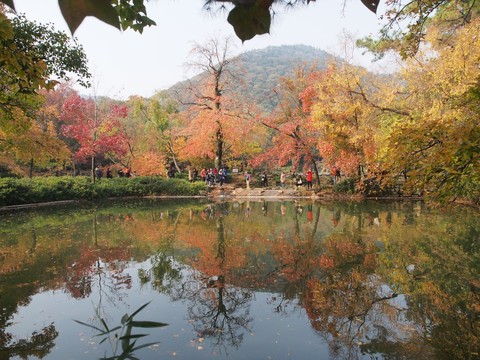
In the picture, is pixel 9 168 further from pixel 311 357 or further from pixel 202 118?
pixel 311 357

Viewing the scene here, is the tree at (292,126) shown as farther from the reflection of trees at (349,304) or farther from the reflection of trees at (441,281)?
the reflection of trees at (349,304)

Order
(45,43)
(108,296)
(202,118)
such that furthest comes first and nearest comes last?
(202,118) < (45,43) < (108,296)

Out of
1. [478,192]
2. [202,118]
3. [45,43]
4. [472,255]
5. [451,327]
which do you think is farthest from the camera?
[202,118]

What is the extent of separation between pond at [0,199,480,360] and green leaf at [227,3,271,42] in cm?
147

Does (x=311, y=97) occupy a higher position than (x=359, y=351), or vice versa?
(x=311, y=97)

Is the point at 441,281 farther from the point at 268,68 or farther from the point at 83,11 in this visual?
the point at 268,68

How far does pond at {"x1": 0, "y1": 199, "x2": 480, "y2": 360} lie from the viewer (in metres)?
4.04

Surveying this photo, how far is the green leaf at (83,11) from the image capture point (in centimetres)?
65

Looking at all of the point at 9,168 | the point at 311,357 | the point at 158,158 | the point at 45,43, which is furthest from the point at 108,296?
the point at 9,168

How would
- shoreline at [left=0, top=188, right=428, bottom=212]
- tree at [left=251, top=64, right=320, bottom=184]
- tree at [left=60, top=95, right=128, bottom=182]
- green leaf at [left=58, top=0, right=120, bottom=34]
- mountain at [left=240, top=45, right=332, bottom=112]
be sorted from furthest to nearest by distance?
mountain at [left=240, top=45, right=332, bottom=112] < tree at [left=251, top=64, right=320, bottom=184] < tree at [left=60, top=95, right=128, bottom=182] < shoreline at [left=0, top=188, right=428, bottom=212] < green leaf at [left=58, top=0, right=120, bottom=34]

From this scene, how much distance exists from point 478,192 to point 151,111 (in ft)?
73.4

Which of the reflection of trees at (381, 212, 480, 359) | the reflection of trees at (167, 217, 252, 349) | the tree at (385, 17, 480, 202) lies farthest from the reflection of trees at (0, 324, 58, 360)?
the tree at (385, 17, 480, 202)

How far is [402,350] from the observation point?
388cm

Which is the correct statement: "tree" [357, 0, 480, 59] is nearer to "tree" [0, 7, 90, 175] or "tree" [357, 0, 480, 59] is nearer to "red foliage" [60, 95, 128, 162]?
"tree" [0, 7, 90, 175]
